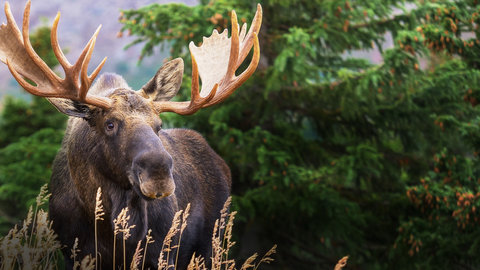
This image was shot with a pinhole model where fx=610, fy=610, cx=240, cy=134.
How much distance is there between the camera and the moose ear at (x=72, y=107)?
416 centimetres

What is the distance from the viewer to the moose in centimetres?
390

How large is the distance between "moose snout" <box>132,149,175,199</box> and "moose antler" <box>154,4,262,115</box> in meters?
0.74

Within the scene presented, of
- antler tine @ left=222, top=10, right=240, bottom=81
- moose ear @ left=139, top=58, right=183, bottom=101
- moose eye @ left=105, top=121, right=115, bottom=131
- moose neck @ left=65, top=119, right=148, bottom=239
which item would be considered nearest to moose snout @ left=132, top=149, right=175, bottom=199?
moose neck @ left=65, top=119, right=148, bottom=239

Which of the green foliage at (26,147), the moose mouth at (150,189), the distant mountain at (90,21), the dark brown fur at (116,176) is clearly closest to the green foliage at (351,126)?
the distant mountain at (90,21)

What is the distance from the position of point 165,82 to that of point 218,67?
0.55m

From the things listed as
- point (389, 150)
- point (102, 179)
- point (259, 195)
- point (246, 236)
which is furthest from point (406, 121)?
point (102, 179)

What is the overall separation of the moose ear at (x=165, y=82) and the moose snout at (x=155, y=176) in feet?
3.06

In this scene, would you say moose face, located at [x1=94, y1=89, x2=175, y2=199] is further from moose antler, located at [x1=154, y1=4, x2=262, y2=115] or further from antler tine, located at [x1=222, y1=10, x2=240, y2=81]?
antler tine, located at [x1=222, y1=10, x2=240, y2=81]

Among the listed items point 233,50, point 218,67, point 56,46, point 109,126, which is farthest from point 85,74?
point 218,67

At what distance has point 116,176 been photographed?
13.5ft

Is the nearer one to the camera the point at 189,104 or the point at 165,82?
the point at 189,104

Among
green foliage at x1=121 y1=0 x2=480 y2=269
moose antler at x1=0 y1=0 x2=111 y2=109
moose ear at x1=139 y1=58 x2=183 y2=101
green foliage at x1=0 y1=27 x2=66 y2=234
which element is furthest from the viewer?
green foliage at x1=0 y1=27 x2=66 y2=234

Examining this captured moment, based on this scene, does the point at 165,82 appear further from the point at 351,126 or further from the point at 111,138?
the point at 351,126

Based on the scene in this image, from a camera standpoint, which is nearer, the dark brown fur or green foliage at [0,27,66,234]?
the dark brown fur
